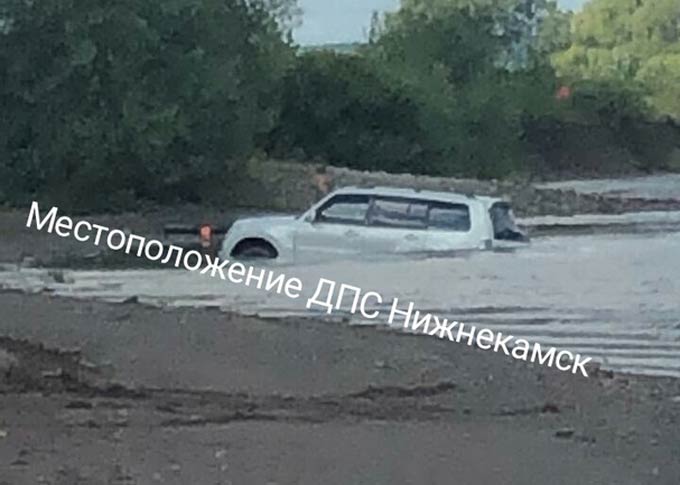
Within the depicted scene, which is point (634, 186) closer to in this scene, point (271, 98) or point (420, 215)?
point (271, 98)

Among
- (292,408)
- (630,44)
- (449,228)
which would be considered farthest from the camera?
(630,44)

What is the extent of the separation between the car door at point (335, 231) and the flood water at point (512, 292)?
1477 millimetres

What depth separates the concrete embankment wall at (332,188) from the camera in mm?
40281

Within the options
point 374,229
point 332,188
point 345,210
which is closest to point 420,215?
point 374,229

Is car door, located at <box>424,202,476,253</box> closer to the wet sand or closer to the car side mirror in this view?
the car side mirror

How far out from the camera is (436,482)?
825cm

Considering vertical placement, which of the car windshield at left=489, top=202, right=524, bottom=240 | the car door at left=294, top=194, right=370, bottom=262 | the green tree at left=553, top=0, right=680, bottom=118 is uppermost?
the green tree at left=553, top=0, right=680, bottom=118

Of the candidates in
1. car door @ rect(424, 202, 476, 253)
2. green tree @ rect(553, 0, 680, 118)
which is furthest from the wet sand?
green tree @ rect(553, 0, 680, 118)

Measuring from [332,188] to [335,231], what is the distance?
16375 millimetres

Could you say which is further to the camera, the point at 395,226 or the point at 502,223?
the point at 502,223

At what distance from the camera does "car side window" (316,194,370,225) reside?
2377cm

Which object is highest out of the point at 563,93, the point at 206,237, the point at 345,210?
the point at 563,93

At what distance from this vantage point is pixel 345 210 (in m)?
24.0

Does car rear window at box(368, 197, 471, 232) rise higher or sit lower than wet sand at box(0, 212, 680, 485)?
higher
